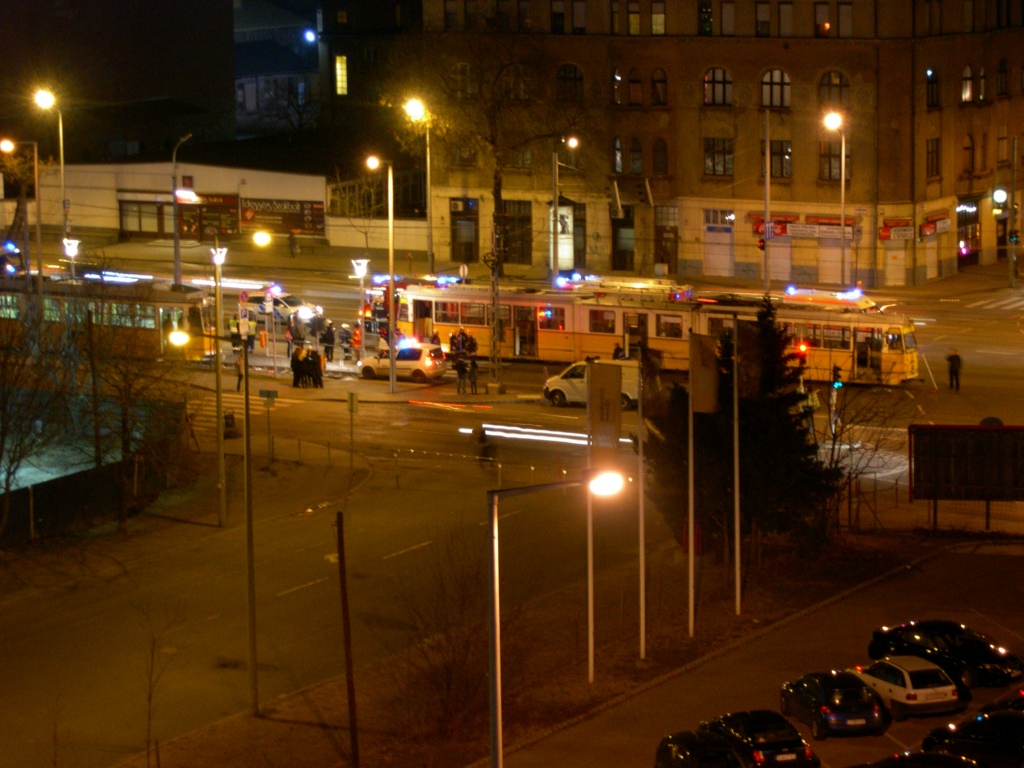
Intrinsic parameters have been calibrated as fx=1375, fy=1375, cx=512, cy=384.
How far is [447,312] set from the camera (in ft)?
174

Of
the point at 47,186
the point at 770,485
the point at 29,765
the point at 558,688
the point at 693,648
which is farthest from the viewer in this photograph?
the point at 47,186

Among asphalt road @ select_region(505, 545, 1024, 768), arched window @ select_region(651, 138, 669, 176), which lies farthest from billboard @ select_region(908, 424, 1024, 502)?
arched window @ select_region(651, 138, 669, 176)

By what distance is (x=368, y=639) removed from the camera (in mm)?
25531

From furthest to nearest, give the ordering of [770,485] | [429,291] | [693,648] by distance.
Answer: [429,291] < [770,485] < [693,648]

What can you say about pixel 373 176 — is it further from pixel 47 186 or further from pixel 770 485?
pixel 770 485

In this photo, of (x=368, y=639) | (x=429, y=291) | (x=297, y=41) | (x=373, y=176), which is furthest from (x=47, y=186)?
(x=368, y=639)

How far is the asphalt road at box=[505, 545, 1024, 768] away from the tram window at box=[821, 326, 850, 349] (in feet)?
51.8

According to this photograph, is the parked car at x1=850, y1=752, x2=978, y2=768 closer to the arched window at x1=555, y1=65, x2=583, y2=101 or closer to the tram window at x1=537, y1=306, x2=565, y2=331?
the tram window at x1=537, y1=306, x2=565, y2=331

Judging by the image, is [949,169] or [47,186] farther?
[47,186]

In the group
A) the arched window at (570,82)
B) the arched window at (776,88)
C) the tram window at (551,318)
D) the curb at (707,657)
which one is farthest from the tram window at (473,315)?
the curb at (707,657)

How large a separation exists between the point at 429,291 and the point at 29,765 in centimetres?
3403

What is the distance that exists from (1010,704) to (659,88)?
49871 millimetres

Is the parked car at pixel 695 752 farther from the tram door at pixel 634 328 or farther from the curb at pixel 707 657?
the tram door at pixel 634 328

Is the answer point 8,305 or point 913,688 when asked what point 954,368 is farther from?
point 8,305
